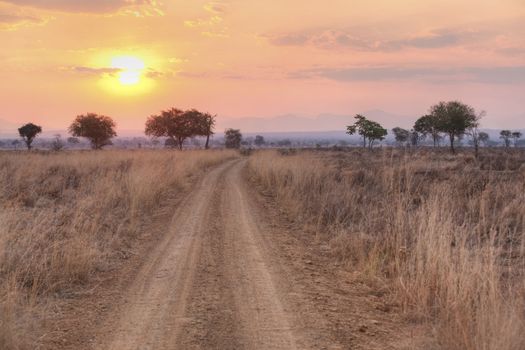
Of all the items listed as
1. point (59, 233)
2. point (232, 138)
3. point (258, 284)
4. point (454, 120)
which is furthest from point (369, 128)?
point (258, 284)

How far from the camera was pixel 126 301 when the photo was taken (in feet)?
21.9

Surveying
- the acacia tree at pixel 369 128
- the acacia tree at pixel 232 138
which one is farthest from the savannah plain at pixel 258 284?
the acacia tree at pixel 232 138

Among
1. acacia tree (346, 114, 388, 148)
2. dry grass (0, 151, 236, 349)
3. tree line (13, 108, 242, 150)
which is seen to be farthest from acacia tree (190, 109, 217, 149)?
dry grass (0, 151, 236, 349)

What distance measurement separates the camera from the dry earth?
538cm

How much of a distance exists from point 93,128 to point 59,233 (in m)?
74.8

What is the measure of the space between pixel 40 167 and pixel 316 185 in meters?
16.2

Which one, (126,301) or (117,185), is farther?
(117,185)

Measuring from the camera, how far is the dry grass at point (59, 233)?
→ 19.8 feet

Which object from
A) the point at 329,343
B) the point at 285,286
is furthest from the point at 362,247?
the point at 329,343

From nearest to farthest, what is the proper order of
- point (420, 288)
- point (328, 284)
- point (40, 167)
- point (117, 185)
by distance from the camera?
point (420, 288) < point (328, 284) < point (117, 185) < point (40, 167)

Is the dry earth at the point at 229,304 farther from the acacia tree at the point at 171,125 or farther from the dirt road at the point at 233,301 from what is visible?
the acacia tree at the point at 171,125

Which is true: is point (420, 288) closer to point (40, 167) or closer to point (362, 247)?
point (362, 247)

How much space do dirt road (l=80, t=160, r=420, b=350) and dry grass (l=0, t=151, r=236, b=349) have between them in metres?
0.82

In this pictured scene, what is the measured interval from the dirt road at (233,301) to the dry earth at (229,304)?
1 cm
